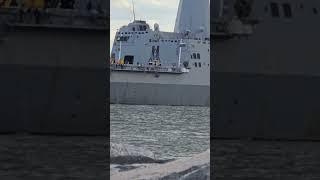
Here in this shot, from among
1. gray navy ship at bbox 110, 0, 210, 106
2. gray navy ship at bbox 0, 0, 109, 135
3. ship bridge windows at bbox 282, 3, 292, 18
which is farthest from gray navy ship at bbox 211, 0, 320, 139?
gray navy ship at bbox 110, 0, 210, 106

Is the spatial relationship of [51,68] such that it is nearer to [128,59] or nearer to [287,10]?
[287,10]

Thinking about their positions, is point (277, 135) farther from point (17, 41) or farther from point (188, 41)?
point (188, 41)

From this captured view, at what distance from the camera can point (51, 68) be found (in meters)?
18.3

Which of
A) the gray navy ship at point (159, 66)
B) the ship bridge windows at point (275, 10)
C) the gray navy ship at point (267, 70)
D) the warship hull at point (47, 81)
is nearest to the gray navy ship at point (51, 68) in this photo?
the warship hull at point (47, 81)

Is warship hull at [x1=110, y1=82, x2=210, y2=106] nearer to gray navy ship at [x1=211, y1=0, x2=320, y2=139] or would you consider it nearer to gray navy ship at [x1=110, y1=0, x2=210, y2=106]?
gray navy ship at [x1=110, y1=0, x2=210, y2=106]

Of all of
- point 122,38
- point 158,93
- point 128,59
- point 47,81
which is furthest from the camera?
point 122,38

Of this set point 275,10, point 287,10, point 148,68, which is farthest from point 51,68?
point 148,68

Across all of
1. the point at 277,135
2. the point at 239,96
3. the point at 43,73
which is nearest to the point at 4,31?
the point at 43,73

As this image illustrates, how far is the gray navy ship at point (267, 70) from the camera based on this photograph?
18.4 m

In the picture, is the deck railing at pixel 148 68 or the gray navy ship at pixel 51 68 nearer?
the gray navy ship at pixel 51 68

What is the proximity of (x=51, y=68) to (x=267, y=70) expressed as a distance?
596 centimetres

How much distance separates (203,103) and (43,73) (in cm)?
4449

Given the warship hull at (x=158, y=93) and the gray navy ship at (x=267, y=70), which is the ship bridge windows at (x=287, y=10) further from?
the warship hull at (x=158, y=93)

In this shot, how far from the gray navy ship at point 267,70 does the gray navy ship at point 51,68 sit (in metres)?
3.29
